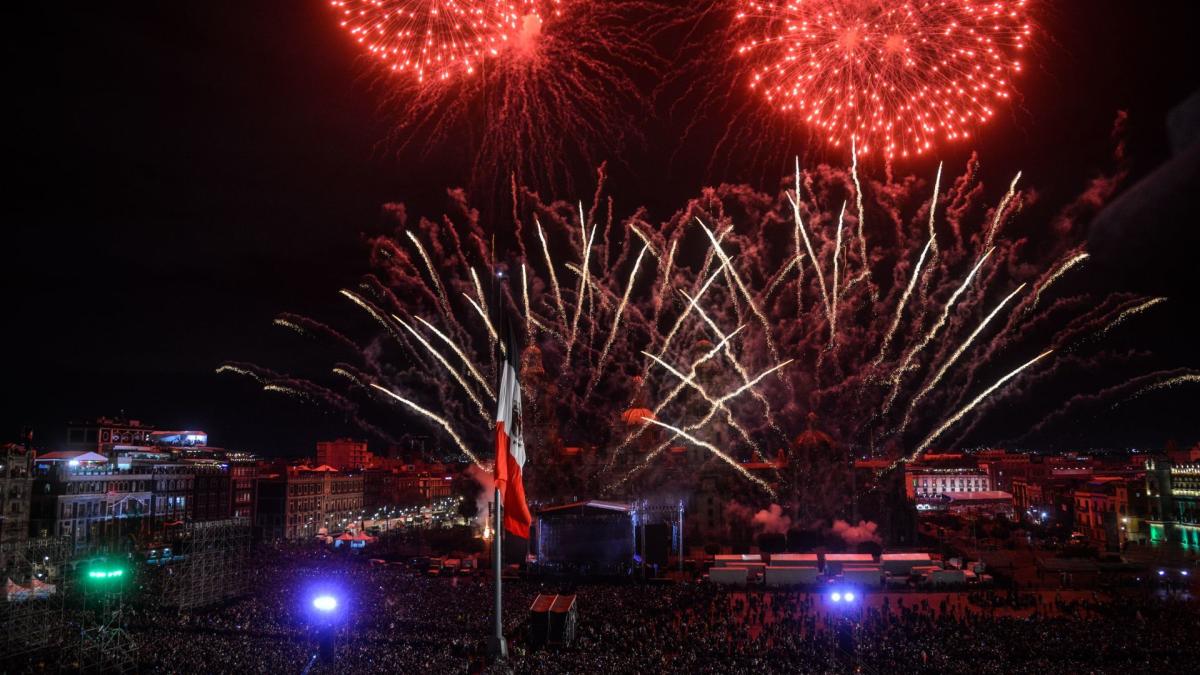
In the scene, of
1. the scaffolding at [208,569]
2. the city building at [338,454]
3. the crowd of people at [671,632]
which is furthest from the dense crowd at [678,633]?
the city building at [338,454]

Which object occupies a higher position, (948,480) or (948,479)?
(948,479)

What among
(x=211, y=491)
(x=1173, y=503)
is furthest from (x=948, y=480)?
(x=211, y=491)

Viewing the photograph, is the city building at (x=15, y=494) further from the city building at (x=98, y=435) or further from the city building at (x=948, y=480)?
the city building at (x=948, y=480)

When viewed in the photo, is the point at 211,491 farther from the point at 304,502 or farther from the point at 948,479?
the point at 948,479

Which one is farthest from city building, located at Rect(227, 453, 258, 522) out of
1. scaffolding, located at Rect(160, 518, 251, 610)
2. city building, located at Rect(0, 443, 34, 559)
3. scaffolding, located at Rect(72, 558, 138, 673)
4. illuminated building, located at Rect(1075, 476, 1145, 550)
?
illuminated building, located at Rect(1075, 476, 1145, 550)

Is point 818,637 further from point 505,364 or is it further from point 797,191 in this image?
point 797,191

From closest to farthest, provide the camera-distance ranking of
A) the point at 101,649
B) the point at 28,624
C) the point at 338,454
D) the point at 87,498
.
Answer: the point at 101,649
the point at 28,624
the point at 87,498
the point at 338,454

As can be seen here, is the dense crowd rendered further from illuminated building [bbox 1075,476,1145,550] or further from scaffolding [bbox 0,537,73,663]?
illuminated building [bbox 1075,476,1145,550]
